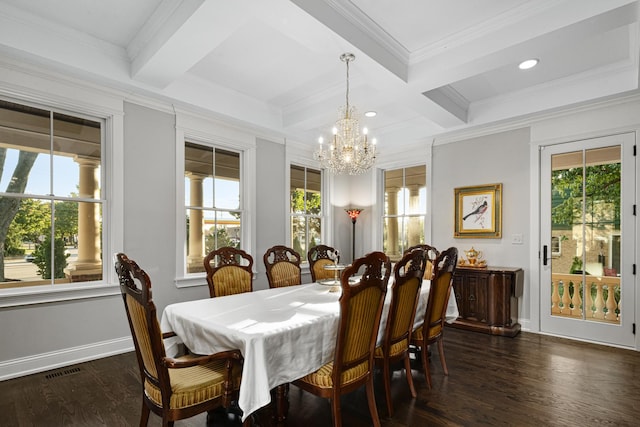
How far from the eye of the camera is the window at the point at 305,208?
5461 mm

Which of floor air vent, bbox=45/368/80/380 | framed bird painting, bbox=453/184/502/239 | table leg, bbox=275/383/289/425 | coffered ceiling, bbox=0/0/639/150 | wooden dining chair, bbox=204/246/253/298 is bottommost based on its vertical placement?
floor air vent, bbox=45/368/80/380

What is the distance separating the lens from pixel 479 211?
15.5ft

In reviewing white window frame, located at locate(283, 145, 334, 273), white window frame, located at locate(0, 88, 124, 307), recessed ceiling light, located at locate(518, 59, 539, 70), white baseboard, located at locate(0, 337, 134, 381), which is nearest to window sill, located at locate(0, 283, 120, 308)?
white window frame, located at locate(0, 88, 124, 307)

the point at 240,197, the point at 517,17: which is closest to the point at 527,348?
the point at 517,17

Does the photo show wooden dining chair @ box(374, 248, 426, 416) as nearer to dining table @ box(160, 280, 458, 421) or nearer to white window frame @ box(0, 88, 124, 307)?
dining table @ box(160, 280, 458, 421)

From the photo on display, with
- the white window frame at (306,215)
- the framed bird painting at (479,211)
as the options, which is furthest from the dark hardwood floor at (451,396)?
the white window frame at (306,215)

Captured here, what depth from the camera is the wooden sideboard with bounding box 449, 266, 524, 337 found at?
4.08m

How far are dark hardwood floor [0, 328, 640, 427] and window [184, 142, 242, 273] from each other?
138 centimetres

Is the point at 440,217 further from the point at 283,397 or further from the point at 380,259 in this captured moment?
the point at 283,397

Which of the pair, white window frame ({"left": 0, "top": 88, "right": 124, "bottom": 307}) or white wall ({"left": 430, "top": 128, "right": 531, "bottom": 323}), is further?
white wall ({"left": 430, "top": 128, "right": 531, "bottom": 323})

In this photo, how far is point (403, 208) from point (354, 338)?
3.96 m

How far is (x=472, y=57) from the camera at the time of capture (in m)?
2.87

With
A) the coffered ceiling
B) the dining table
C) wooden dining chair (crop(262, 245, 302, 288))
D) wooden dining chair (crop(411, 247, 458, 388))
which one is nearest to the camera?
the dining table

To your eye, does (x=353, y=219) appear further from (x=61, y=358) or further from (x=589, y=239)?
(x=61, y=358)
